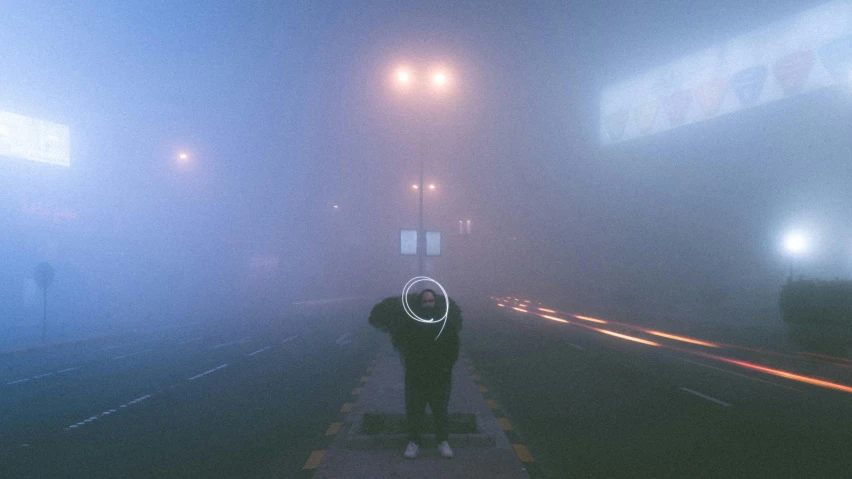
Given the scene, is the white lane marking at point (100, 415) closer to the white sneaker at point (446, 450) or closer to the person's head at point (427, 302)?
the white sneaker at point (446, 450)

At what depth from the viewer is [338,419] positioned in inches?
340

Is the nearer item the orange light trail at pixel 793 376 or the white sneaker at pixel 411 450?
the white sneaker at pixel 411 450

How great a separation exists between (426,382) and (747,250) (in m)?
45.4

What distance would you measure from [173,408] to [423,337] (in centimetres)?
613

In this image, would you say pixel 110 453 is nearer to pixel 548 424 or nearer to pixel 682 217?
pixel 548 424

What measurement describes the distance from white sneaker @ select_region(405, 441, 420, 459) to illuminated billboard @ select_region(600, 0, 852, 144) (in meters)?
28.0

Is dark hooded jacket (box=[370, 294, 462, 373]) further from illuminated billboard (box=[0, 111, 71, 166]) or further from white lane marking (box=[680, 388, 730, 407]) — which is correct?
illuminated billboard (box=[0, 111, 71, 166])

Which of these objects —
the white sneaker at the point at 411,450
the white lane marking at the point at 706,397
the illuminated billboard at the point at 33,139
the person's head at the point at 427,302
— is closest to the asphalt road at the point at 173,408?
the white sneaker at the point at 411,450

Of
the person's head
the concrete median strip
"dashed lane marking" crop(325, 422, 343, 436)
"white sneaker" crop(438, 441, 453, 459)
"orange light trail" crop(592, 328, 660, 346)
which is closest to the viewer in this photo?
the concrete median strip

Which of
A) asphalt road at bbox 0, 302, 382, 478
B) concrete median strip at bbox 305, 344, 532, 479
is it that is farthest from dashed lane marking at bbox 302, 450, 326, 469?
asphalt road at bbox 0, 302, 382, 478

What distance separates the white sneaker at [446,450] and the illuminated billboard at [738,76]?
27.7 metres

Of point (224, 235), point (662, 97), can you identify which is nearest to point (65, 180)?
point (224, 235)

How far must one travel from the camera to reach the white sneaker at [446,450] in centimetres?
637

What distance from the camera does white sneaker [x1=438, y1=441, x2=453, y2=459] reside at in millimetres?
6371
